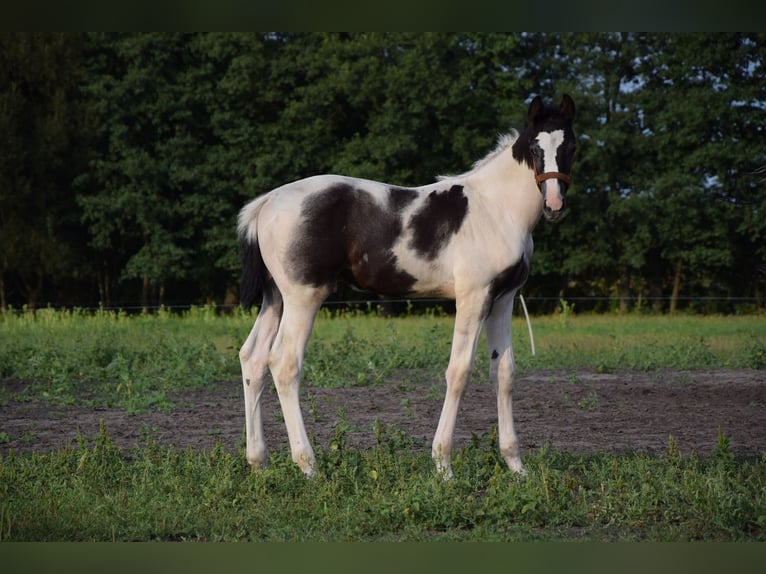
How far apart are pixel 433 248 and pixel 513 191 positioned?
0.70 m

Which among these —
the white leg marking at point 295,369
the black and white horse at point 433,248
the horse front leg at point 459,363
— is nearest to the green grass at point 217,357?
the white leg marking at point 295,369

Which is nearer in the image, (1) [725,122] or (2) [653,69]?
(1) [725,122]

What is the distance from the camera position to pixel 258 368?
21.0ft

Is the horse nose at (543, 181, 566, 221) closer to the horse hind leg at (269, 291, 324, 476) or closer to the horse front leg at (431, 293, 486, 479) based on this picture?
the horse front leg at (431, 293, 486, 479)

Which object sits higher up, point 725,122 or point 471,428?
point 725,122

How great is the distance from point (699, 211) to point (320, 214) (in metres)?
24.7

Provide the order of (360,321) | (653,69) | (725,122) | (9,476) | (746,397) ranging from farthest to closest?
(653,69)
(725,122)
(360,321)
(746,397)
(9,476)

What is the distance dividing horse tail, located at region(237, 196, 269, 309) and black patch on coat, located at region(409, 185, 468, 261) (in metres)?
1.17

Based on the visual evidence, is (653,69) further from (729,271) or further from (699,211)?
(729,271)

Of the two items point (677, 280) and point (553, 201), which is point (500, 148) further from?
point (677, 280)

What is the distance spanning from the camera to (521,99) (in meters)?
30.8

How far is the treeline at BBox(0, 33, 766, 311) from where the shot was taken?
28359mm

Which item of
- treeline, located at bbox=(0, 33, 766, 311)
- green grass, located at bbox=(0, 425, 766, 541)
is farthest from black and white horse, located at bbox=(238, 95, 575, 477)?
treeline, located at bbox=(0, 33, 766, 311)

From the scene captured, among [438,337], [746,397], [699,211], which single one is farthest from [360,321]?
[699,211]
